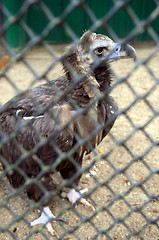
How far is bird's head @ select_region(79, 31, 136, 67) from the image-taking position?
8.20 ft

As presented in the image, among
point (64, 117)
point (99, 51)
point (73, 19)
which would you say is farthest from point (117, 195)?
point (73, 19)

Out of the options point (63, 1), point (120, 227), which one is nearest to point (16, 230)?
point (120, 227)

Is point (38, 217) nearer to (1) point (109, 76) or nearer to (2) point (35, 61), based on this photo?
(1) point (109, 76)

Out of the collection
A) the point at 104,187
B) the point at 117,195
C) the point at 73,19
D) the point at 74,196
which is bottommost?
the point at 104,187

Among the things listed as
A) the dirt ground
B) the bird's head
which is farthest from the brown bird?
the dirt ground

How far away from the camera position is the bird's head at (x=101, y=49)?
8.20ft

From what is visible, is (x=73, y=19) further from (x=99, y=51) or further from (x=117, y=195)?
(x=117, y=195)

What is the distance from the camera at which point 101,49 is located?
8.55 feet

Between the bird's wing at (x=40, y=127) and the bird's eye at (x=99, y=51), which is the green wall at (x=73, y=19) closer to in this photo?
the bird's eye at (x=99, y=51)

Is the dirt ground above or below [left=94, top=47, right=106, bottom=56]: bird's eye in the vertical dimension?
below

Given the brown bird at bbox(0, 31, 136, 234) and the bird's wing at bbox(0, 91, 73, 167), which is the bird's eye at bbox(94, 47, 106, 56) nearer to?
the brown bird at bbox(0, 31, 136, 234)

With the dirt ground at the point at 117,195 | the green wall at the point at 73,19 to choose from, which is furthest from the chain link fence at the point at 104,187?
the green wall at the point at 73,19

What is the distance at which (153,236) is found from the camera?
2.51 m

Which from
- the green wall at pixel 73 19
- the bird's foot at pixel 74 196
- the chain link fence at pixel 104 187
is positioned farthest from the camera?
the green wall at pixel 73 19
